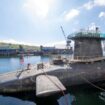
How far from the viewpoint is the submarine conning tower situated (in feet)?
142

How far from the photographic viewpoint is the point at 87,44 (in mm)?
43750

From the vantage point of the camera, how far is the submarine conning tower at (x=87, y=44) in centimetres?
4331

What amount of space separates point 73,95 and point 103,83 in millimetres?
9218

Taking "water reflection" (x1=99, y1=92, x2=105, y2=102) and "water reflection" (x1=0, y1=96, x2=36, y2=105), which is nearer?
"water reflection" (x1=0, y1=96, x2=36, y2=105)

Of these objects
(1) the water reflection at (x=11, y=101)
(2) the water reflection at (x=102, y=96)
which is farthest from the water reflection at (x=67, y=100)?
(2) the water reflection at (x=102, y=96)

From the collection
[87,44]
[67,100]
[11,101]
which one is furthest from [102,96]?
[11,101]

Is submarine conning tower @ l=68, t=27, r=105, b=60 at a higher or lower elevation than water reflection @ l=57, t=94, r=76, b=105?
higher

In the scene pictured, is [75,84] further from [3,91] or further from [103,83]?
[3,91]

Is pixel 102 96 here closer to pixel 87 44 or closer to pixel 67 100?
pixel 67 100

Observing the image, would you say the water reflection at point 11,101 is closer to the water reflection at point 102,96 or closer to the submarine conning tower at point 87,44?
the water reflection at point 102,96

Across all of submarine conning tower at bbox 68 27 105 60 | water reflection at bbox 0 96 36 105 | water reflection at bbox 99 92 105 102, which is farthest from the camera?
submarine conning tower at bbox 68 27 105 60

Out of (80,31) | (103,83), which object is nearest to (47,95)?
(103,83)

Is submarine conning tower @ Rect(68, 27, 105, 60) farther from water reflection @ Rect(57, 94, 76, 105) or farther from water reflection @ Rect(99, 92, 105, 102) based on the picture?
water reflection @ Rect(57, 94, 76, 105)

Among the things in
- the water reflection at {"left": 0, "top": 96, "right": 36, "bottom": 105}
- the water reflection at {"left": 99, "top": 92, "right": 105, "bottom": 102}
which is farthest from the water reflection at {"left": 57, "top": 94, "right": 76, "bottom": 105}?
the water reflection at {"left": 99, "top": 92, "right": 105, "bottom": 102}
